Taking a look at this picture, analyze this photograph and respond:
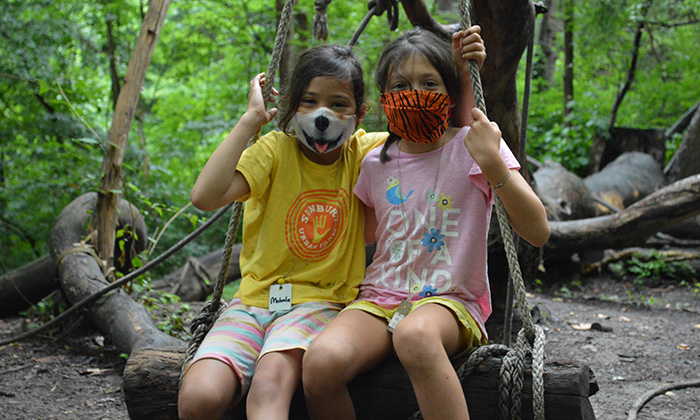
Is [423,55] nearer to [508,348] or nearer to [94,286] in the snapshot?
[508,348]

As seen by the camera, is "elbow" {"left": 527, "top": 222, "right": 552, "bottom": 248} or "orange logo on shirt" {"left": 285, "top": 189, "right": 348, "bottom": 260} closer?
"elbow" {"left": 527, "top": 222, "right": 552, "bottom": 248}

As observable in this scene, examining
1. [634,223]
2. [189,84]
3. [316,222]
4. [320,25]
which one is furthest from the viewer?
[189,84]

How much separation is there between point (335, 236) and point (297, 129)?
1.33ft

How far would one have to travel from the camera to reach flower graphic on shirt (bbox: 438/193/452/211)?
6.47ft

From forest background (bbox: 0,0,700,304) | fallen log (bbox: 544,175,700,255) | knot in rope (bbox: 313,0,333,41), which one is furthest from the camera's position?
forest background (bbox: 0,0,700,304)

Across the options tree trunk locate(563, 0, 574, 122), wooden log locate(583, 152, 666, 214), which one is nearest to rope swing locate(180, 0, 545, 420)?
wooden log locate(583, 152, 666, 214)

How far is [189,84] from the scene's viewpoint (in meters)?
10.4

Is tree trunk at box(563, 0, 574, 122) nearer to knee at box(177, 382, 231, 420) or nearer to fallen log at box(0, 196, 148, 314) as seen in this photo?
fallen log at box(0, 196, 148, 314)

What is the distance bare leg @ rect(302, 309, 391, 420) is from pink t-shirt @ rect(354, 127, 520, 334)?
18 cm

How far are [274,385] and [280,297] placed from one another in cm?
38

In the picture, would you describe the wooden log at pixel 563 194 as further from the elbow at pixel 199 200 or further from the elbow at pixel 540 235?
the elbow at pixel 199 200

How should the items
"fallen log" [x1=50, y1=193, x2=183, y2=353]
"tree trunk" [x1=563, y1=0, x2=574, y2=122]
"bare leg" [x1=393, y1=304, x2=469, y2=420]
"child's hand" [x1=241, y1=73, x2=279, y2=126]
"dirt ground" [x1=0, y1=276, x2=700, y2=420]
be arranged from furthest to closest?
"tree trunk" [x1=563, y1=0, x2=574, y2=122]
"fallen log" [x1=50, y1=193, x2=183, y2=353]
"dirt ground" [x1=0, y1=276, x2=700, y2=420]
"child's hand" [x1=241, y1=73, x2=279, y2=126]
"bare leg" [x1=393, y1=304, x2=469, y2=420]

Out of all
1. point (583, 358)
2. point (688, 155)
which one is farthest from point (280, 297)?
point (688, 155)

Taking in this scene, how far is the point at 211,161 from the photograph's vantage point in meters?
1.91
